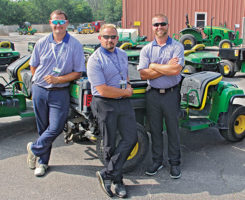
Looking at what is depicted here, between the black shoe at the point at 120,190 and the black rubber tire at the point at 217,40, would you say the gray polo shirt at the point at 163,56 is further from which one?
the black rubber tire at the point at 217,40

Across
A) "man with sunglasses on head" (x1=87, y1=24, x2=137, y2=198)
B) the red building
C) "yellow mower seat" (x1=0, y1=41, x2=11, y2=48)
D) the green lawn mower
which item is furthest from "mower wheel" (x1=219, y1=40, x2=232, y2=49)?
"man with sunglasses on head" (x1=87, y1=24, x2=137, y2=198)

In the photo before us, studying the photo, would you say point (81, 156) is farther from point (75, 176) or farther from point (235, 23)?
point (235, 23)

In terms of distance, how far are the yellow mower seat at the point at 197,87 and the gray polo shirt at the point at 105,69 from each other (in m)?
1.52

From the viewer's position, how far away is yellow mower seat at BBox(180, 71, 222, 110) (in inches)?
178

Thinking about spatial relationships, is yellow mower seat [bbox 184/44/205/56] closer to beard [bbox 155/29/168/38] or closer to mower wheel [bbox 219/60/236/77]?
mower wheel [bbox 219/60/236/77]

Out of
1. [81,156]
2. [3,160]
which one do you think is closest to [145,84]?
[81,156]

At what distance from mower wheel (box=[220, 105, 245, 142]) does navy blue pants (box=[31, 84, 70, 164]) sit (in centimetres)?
250

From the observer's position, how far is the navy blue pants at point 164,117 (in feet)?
12.1

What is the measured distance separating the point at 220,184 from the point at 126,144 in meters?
1.28

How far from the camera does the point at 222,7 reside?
23.1 metres

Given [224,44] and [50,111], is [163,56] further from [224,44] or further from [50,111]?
[224,44]

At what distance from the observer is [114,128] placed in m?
3.29

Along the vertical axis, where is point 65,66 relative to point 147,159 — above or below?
above

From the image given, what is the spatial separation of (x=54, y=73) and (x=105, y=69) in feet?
2.44
